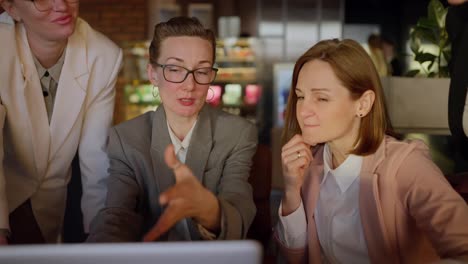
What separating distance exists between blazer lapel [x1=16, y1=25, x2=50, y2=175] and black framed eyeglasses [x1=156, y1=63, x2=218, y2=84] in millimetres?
457

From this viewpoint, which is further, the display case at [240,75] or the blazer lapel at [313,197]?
the display case at [240,75]

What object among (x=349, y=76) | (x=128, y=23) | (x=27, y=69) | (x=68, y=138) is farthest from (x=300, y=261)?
(x=128, y=23)

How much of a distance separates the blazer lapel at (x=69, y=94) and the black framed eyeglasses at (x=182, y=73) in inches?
15.3

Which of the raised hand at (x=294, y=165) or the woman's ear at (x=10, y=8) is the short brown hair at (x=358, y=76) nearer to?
the raised hand at (x=294, y=165)

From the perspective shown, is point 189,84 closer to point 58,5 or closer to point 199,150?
point 199,150

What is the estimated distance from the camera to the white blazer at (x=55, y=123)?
5.56ft

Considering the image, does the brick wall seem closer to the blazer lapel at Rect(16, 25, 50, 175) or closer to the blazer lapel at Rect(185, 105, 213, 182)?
the blazer lapel at Rect(16, 25, 50, 175)

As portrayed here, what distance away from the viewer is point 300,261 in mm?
1519

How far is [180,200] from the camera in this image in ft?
3.33

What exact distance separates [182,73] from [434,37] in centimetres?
236

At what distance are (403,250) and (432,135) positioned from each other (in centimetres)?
148

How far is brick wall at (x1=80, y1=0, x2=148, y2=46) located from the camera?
738 cm

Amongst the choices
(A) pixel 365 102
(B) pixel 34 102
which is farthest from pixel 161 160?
(A) pixel 365 102

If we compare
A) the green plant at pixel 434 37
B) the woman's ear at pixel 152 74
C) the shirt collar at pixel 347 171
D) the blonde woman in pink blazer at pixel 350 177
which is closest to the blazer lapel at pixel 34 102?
the woman's ear at pixel 152 74
